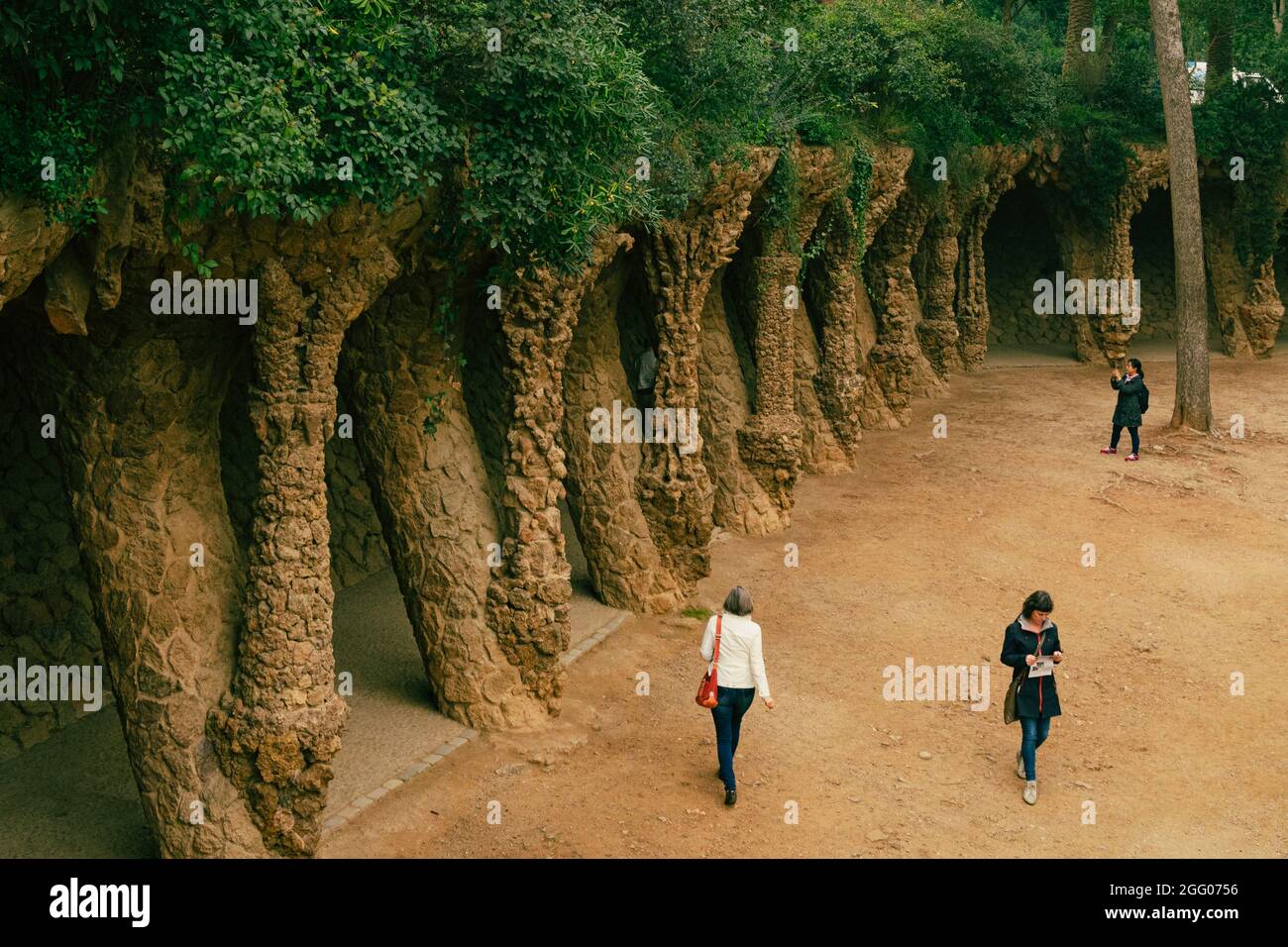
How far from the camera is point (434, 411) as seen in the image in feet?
38.2

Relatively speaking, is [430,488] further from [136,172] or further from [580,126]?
[136,172]

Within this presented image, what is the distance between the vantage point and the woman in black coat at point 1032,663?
10375 millimetres

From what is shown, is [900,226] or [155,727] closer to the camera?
[155,727]

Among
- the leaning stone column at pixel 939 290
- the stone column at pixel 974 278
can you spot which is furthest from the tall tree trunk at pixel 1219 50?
the leaning stone column at pixel 939 290

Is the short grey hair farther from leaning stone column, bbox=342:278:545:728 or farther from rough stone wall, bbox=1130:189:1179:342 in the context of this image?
rough stone wall, bbox=1130:189:1179:342

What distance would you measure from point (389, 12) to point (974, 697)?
8.99 m

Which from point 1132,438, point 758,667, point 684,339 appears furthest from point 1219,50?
point 758,667

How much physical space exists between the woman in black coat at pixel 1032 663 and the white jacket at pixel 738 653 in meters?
2.07

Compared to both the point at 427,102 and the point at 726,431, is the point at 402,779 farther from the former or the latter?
the point at 726,431

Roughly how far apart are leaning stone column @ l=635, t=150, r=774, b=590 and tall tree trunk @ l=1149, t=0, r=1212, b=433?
36.1 ft

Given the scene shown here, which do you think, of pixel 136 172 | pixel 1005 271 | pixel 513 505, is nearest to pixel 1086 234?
pixel 1005 271

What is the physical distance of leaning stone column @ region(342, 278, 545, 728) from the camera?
37.9ft

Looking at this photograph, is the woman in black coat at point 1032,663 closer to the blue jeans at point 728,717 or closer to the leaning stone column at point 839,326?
the blue jeans at point 728,717

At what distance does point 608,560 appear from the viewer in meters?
15.2
